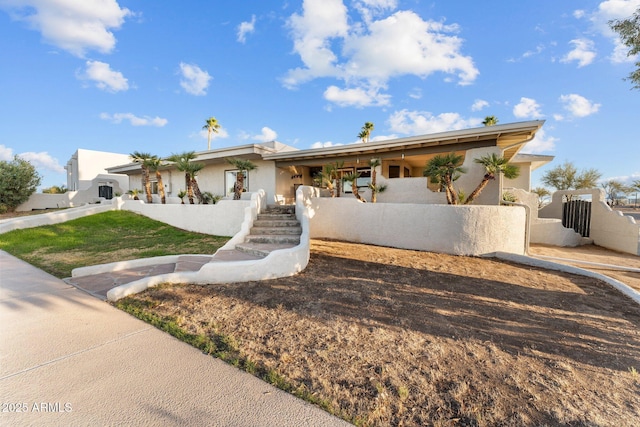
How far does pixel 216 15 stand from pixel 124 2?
3589 millimetres

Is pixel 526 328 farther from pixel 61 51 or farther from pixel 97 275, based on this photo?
pixel 61 51

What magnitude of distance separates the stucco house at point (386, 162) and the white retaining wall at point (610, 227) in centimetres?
351

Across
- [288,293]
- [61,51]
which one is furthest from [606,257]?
[61,51]

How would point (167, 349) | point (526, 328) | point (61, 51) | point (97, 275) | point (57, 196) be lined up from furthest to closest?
point (57, 196) → point (61, 51) → point (97, 275) → point (526, 328) → point (167, 349)

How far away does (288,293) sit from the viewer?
4973mm

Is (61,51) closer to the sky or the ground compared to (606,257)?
closer to the sky

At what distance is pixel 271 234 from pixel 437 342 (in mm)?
6047

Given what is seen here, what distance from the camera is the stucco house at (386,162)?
10.5m

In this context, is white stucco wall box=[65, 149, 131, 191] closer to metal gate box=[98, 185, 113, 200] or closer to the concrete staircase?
metal gate box=[98, 185, 113, 200]

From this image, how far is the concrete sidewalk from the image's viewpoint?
6.99 feet

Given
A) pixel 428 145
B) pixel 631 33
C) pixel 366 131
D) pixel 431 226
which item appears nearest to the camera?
pixel 631 33

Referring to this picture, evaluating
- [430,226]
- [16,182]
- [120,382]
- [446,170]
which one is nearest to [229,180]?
[430,226]

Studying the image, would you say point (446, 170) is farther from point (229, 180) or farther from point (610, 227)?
point (229, 180)

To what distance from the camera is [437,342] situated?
340 centimetres
